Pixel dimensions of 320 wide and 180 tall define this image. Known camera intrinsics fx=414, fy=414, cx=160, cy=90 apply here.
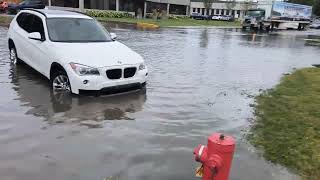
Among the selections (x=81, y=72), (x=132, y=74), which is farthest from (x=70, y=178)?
(x=132, y=74)

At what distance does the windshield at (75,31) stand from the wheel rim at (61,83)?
1009 millimetres

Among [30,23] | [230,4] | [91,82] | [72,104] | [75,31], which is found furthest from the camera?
[230,4]

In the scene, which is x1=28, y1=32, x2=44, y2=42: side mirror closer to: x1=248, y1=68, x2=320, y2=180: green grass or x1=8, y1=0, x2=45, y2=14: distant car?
x1=248, y1=68, x2=320, y2=180: green grass

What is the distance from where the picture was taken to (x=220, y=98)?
9.90 meters

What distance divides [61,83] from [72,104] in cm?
94

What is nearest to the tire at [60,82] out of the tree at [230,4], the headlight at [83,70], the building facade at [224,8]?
the headlight at [83,70]

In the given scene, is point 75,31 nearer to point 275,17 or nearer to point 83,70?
point 83,70

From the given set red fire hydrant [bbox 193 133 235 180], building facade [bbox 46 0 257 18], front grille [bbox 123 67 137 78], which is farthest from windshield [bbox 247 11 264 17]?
red fire hydrant [bbox 193 133 235 180]

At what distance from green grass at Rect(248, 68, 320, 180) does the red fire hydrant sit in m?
1.73

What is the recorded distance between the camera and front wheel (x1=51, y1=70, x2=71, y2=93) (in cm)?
904

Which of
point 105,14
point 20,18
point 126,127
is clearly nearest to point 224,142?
point 126,127

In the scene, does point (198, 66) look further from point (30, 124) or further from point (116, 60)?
point (30, 124)

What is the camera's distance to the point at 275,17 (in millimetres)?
52312

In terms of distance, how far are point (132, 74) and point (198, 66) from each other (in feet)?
19.2
